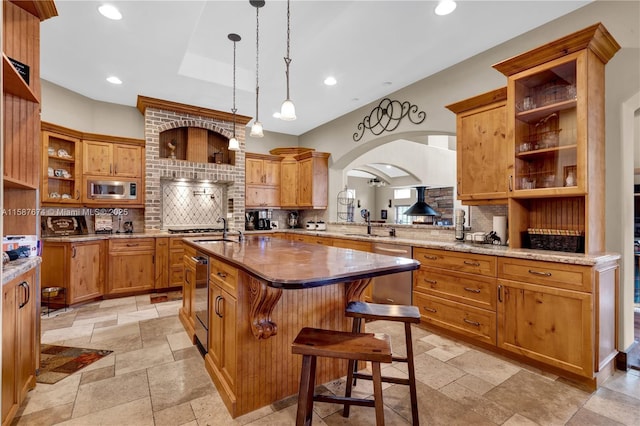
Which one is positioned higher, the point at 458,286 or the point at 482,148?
the point at 482,148

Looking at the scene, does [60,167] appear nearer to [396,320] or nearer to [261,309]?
[261,309]

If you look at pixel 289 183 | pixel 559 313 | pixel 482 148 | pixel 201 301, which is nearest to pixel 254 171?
pixel 289 183

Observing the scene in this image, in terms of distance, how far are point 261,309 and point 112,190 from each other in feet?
13.4

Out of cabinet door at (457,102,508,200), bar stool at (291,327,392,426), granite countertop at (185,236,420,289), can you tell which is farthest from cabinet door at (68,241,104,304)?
cabinet door at (457,102,508,200)

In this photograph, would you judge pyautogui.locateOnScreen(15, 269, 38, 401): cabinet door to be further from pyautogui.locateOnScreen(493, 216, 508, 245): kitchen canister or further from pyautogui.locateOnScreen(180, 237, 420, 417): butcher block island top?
pyautogui.locateOnScreen(493, 216, 508, 245): kitchen canister

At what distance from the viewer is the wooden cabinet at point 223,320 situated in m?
2.04

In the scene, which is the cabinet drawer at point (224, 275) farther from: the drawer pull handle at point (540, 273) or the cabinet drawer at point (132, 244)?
the cabinet drawer at point (132, 244)

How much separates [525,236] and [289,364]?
Answer: 2486 millimetres

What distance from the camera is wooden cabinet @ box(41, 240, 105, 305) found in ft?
13.3

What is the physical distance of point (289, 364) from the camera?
2170 millimetres

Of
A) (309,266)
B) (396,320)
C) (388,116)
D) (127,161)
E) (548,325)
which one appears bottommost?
(548,325)

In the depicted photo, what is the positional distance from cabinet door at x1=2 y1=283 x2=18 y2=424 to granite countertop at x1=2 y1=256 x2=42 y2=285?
0.17 ft

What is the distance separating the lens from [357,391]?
226 cm

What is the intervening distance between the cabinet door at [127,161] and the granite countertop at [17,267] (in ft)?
10.1
